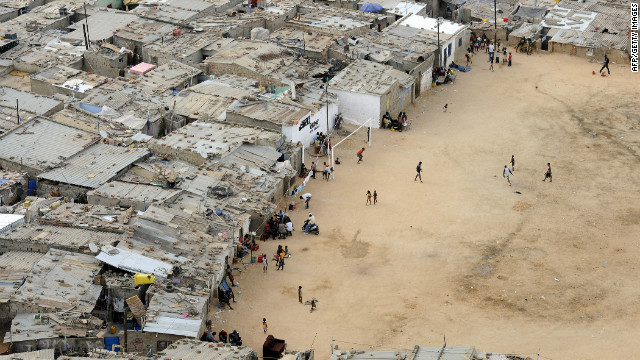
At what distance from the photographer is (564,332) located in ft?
162

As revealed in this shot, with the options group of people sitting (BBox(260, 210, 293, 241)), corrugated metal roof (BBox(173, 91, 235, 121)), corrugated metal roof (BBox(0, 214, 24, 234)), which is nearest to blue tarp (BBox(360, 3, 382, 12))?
corrugated metal roof (BBox(173, 91, 235, 121))

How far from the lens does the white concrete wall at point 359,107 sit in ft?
231

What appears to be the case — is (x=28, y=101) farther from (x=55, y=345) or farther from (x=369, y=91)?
(x=55, y=345)

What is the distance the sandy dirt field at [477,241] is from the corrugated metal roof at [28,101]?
16.8 m

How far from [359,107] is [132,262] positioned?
26.1 metres

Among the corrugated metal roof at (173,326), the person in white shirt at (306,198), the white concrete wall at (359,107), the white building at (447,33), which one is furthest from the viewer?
the white building at (447,33)

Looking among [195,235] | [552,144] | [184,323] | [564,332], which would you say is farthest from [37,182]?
[552,144]

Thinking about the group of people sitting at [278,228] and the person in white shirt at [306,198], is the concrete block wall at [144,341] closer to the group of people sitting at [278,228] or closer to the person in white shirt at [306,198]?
the group of people sitting at [278,228]

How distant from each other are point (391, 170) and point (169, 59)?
18712 mm

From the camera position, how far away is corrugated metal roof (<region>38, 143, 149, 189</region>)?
57.0 meters

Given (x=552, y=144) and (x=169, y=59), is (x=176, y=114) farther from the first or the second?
(x=552, y=144)

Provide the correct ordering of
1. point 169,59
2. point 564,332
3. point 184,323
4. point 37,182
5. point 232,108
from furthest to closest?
point 169,59 < point 232,108 < point 37,182 < point 564,332 < point 184,323

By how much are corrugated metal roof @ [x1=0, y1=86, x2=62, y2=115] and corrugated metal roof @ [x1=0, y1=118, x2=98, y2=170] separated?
9.87 ft

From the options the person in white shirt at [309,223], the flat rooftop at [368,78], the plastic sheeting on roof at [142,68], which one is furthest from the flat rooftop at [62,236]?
the flat rooftop at [368,78]
